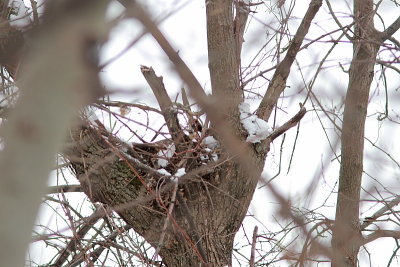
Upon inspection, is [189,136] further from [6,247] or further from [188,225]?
[6,247]

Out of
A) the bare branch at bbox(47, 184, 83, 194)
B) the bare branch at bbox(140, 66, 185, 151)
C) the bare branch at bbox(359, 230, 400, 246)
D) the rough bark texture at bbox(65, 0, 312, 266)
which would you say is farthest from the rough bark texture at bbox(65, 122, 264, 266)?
the bare branch at bbox(359, 230, 400, 246)

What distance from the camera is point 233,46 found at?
372 centimetres

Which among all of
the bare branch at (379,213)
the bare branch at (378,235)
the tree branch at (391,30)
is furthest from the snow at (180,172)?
the tree branch at (391,30)

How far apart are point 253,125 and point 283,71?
22.8 inches

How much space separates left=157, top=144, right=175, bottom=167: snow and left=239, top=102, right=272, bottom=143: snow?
48 centimetres

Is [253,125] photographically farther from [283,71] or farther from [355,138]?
[355,138]

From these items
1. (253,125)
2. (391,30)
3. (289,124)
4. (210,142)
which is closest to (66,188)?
(210,142)

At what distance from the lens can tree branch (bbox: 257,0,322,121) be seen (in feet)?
12.6

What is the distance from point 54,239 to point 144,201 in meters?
1.26

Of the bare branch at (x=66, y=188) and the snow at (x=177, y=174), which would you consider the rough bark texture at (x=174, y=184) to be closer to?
the snow at (x=177, y=174)

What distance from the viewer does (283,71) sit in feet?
12.8

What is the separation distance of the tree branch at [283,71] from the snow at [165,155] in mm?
743

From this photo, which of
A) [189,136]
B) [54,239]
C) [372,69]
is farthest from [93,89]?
[372,69]

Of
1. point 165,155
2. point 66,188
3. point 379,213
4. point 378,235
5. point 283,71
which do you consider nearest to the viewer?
point 165,155
